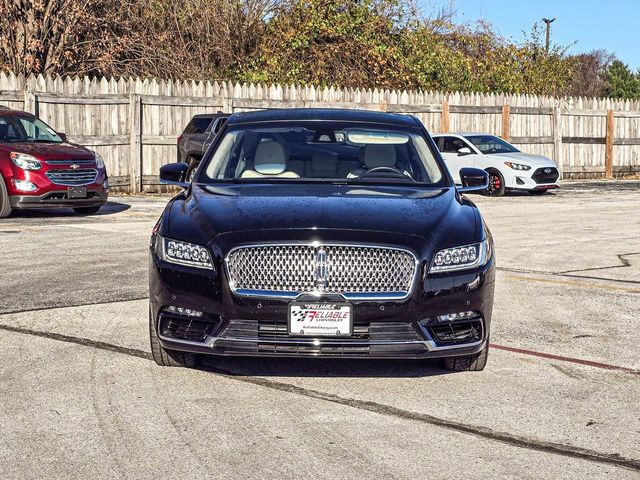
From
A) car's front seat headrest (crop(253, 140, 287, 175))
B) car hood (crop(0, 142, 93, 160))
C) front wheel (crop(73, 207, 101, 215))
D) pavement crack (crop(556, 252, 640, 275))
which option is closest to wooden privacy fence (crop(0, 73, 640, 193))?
front wheel (crop(73, 207, 101, 215))

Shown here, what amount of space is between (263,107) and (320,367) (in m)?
20.2

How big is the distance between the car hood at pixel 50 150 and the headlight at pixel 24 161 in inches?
2.5

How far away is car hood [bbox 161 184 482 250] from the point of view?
6379mm

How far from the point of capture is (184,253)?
6.51 metres

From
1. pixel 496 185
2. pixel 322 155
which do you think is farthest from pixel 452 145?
pixel 322 155

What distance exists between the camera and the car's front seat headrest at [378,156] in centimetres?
816

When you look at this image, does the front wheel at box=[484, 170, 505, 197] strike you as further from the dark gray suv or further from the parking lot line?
the parking lot line

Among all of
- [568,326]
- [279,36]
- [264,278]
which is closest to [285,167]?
[264,278]

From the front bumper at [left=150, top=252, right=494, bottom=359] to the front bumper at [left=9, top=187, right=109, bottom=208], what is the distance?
37.0 ft

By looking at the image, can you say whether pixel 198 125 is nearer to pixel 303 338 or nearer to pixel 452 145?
pixel 452 145

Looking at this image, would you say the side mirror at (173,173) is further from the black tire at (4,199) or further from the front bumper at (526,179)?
the front bumper at (526,179)

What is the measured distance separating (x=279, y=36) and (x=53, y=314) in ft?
86.9

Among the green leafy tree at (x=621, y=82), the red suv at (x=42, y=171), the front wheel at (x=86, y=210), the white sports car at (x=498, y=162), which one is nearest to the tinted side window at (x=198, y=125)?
the front wheel at (x=86, y=210)

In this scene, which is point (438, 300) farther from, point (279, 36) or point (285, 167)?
point (279, 36)
